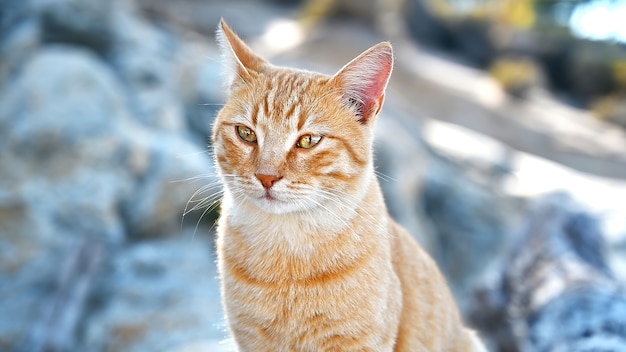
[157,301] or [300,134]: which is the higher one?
[300,134]

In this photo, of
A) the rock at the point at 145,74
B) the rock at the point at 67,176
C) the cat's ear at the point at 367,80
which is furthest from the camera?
the rock at the point at 145,74

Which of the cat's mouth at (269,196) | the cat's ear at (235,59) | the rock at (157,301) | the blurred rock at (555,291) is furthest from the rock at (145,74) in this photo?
the cat's mouth at (269,196)

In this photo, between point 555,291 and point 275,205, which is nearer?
point 275,205

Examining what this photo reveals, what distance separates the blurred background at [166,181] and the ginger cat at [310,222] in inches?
15.3

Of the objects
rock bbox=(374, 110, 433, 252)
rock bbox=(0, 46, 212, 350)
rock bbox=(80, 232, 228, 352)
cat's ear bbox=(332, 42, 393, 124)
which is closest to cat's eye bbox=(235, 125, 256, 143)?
cat's ear bbox=(332, 42, 393, 124)

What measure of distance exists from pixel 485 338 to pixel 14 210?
4.64 m

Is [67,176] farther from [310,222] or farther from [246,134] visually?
[310,222]

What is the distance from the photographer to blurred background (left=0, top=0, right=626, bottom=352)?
597 centimetres

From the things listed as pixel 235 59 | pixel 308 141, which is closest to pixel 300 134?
pixel 308 141

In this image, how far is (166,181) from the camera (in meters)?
7.36

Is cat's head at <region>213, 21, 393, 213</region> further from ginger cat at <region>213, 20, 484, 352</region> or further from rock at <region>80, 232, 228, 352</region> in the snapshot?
rock at <region>80, 232, 228, 352</region>

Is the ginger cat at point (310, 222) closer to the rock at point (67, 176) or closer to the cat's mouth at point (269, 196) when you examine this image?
the cat's mouth at point (269, 196)

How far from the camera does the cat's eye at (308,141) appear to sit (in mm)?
3295

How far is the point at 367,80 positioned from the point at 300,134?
454 millimetres
